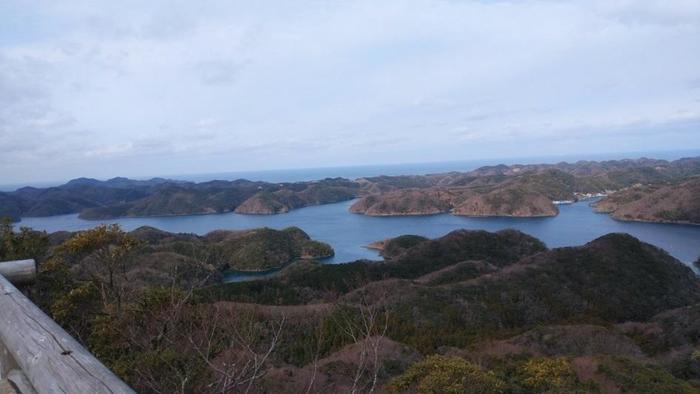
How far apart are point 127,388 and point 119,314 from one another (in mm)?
9332

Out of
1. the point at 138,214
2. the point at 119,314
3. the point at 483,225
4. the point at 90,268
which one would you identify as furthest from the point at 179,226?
the point at 119,314

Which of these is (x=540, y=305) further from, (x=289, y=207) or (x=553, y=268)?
(x=289, y=207)

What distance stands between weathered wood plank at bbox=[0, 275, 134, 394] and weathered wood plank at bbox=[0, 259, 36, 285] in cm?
72

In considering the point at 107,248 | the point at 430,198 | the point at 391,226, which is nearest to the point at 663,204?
the point at 430,198

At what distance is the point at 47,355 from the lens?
157 cm

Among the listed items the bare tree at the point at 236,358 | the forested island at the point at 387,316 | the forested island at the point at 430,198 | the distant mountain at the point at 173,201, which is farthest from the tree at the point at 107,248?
the distant mountain at the point at 173,201

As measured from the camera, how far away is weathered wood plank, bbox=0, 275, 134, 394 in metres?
1.38

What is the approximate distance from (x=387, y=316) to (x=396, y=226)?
10170 cm

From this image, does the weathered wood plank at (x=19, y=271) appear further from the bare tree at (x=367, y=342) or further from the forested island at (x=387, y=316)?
the bare tree at (x=367, y=342)

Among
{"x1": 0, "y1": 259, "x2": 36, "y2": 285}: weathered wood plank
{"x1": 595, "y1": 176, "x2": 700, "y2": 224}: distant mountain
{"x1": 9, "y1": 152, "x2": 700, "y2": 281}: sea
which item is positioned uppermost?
{"x1": 0, "y1": 259, "x2": 36, "y2": 285}: weathered wood plank

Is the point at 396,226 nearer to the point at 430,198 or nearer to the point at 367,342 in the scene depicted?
the point at 430,198

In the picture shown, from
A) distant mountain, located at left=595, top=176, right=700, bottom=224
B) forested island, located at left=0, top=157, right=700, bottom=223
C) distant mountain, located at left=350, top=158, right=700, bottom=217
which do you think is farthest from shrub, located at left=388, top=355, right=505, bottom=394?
distant mountain, located at left=350, top=158, right=700, bottom=217

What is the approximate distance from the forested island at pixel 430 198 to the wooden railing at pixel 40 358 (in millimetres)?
111708

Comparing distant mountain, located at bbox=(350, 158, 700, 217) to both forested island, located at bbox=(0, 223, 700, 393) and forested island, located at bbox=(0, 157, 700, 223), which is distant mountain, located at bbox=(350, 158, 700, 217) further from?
forested island, located at bbox=(0, 223, 700, 393)
